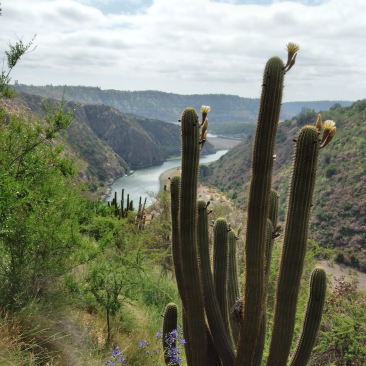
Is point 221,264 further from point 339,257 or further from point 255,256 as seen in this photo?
point 339,257

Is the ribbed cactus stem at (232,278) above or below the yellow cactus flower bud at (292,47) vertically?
below

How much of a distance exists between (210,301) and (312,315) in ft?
3.82

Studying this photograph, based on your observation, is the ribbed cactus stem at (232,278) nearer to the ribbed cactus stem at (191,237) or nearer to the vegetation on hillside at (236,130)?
the ribbed cactus stem at (191,237)

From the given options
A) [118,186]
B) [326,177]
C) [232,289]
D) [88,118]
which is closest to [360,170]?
[326,177]

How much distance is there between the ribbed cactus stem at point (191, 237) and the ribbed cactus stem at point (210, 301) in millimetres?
166

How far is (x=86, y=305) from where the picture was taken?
5.36 m

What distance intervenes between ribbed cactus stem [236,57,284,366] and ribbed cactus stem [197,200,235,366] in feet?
1.29

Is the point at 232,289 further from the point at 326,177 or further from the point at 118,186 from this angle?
the point at 118,186

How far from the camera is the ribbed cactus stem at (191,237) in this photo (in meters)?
3.43

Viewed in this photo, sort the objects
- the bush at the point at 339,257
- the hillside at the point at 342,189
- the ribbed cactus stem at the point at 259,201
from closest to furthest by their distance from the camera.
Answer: the ribbed cactus stem at the point at 259,201 → the bush at the point at 339,257 → the hillside at the point at 342,189

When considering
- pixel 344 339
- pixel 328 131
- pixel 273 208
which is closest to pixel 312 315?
pixel 273 208

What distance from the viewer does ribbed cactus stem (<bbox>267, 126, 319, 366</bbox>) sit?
2.92 metres

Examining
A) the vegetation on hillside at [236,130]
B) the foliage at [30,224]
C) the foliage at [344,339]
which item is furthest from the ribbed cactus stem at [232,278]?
the vegetation on hillside at [236,130]

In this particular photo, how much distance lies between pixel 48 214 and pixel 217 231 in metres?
2.69
